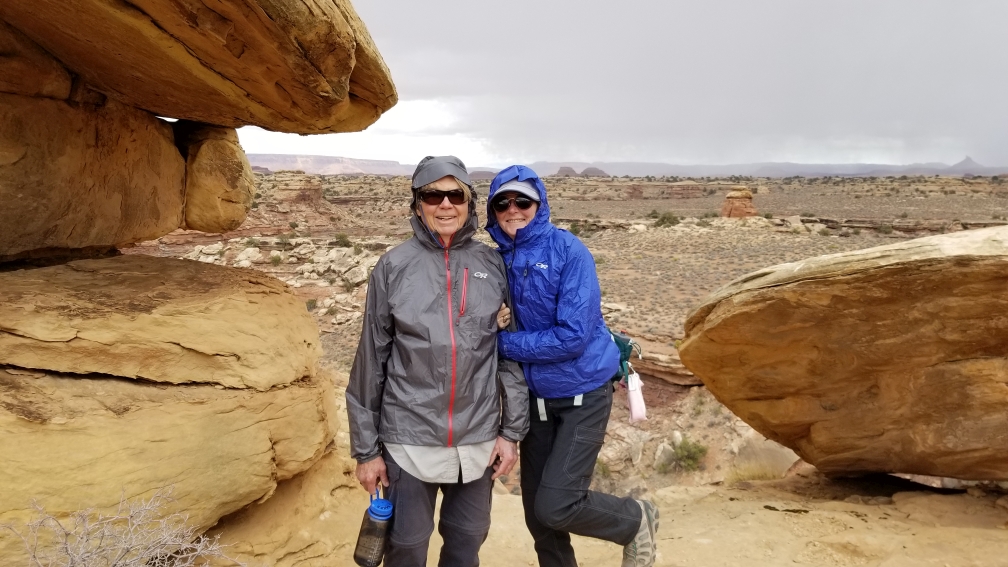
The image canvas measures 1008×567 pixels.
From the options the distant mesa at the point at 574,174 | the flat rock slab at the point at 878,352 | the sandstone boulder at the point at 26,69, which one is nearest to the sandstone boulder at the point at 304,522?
the sandstone boulder at the point at 26,69

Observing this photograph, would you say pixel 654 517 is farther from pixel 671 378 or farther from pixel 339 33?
pixel 671 378

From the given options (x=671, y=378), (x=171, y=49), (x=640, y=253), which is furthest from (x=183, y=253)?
(x=171, y=49)

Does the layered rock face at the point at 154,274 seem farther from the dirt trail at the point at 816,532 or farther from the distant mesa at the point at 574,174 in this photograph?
the distant mesa at the point at 574,174

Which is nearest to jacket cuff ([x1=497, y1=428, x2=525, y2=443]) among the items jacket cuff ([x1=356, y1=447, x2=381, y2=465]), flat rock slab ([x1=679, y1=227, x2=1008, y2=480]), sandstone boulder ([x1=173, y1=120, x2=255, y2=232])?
jacket cuff ([x1=356, y1=447, x2=381, y2=465])

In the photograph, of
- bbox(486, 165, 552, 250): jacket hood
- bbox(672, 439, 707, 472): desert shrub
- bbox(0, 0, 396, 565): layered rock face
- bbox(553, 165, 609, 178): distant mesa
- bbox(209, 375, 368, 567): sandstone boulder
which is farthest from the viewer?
bbox(553, 165, 609, 178): distant mesa

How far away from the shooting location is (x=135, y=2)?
8.53ft

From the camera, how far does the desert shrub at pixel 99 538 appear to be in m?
2.50

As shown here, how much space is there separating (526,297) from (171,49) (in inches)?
86.0

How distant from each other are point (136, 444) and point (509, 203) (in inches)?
90.5

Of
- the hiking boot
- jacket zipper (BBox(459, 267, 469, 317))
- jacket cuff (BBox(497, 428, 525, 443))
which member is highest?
jacket zipper (BBox(459, 267, 469, 317))

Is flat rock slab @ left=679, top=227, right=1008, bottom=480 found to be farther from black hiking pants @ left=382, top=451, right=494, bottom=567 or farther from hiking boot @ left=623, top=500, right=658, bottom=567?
black hiking pants @ left=382, top=451, right=494, bottom=567

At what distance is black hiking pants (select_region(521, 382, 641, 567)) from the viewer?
3.30 metres

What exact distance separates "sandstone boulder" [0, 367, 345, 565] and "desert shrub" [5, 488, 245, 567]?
0.07 meters

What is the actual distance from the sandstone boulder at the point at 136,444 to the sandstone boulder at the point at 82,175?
3.64ft
